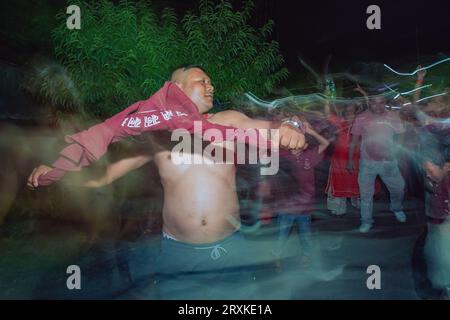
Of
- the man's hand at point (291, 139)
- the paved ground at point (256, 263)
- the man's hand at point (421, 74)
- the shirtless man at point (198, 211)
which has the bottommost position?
the paved ground at point (256, 263)

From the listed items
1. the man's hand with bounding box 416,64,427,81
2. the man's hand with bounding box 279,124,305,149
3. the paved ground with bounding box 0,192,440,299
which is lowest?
the paved ground with bounding box 0,192,440,299

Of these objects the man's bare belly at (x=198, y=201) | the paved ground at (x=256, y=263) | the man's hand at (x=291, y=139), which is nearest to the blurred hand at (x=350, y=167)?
the paved ground at (x=256, y=263)

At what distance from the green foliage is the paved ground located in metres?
1.09

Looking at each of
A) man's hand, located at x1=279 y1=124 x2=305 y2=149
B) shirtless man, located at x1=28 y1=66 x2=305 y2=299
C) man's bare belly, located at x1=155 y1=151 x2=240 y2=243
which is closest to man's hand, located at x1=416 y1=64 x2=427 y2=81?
shirtless man, located at x1=28 y1=66 x2=305 y2=299

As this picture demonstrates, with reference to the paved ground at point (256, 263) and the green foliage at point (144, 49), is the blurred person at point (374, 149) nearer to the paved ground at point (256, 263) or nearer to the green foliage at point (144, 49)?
the paved ground at point (256, 263)

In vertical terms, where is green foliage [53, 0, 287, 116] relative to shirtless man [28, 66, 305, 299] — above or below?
above

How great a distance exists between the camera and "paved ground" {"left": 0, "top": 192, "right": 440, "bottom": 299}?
2855mm

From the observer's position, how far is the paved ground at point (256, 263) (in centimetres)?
286

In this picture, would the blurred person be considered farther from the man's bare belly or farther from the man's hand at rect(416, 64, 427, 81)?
the man's bare belly

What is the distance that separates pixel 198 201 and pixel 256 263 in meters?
0.84

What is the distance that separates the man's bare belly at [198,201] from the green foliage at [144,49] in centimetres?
102

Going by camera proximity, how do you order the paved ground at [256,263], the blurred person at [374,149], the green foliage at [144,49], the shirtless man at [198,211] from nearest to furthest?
the shirtless man at [198,211], the paved ground at [256,263], the green foliage at [144,49], the blurred person at [374,149]

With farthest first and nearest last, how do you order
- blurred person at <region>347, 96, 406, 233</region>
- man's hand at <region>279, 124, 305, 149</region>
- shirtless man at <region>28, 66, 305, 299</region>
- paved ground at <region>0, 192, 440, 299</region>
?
1. blurred person at <region>347, 96, 406, 233</region>
2. paved ground at <region>0, 192, 440, 299</region>
3. shirtless man at <region>28, 66, 305, 299</region>
4. man's hand at <region>279, 124, 305, 149</region>
